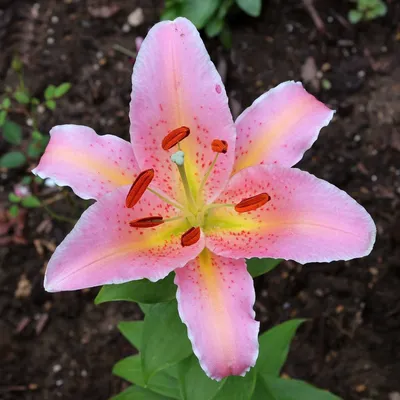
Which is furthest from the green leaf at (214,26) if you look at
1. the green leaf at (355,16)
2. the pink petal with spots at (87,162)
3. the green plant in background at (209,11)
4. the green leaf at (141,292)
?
the green leaf at (141,292)

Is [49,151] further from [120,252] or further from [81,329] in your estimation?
[81,329]

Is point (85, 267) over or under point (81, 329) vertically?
over

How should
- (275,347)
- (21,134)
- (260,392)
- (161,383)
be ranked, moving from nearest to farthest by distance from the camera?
(260,392), (161,383), (275,347), (21,134)

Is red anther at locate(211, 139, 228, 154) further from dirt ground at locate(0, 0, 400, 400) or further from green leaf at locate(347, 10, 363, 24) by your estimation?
green leaf at locate(347, 10, 363, 24)

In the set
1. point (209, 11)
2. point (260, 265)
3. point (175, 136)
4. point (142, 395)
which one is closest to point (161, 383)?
point (142, 395)

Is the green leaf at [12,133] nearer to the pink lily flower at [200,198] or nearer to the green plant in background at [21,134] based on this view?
the green plant in background at [21,134]

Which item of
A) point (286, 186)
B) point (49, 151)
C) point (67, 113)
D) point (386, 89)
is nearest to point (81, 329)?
point (67, 113)

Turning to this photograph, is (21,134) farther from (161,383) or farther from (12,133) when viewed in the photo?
(161,383)
